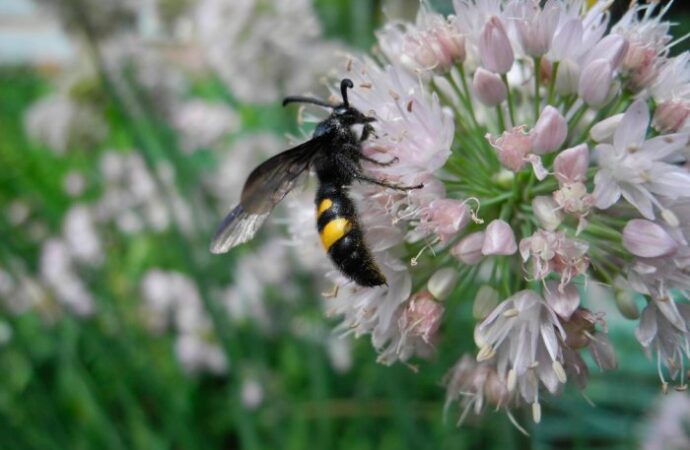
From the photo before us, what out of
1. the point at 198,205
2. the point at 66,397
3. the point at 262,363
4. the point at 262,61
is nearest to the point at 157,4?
the point at 262,61

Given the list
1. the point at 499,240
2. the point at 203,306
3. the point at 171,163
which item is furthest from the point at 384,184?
the point at 171,163

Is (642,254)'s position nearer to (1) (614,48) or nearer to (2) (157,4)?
(1) (614,48)

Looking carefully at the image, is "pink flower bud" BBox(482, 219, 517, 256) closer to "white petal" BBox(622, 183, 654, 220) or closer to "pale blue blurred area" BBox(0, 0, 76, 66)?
"white petal" BBox(622, 183, 654, 220)

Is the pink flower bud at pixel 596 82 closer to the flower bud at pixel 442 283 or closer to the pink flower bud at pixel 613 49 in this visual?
the pink flower bud at pixel 613 49

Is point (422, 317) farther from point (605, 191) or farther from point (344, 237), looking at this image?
point (605, 191)

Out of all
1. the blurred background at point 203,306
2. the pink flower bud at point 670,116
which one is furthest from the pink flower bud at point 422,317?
the blurred background at point 203,306

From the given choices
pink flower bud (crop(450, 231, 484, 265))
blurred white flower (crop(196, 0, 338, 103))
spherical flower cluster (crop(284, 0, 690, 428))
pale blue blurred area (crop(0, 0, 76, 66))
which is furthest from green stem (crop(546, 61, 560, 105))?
pale blue blurred area (crop(0, 0, 76, 66))
